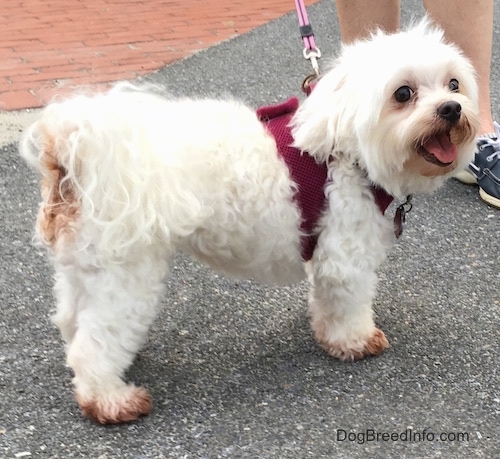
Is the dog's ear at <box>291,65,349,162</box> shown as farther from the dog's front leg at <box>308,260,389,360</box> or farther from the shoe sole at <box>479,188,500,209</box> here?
the shoe sole at <box>479,188,500,209</box>

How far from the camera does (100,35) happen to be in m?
6.68

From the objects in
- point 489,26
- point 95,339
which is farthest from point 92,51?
point 95,339

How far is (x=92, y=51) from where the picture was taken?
6.17 metres

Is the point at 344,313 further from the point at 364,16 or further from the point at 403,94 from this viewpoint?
the point at 364,16

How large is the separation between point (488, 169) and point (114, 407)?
245 cm

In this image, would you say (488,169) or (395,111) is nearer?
(395,111)

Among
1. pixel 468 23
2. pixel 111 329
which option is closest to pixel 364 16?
pixel 468 23

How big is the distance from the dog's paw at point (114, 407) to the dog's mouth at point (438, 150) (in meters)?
1.21

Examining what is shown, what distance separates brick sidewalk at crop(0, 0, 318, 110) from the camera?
5492mm

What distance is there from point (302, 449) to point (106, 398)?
2.08 ft

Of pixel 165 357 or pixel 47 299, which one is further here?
pixel 47 299

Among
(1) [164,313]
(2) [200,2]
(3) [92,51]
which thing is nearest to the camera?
(1) [164,313]

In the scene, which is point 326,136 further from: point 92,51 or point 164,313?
point 92,51

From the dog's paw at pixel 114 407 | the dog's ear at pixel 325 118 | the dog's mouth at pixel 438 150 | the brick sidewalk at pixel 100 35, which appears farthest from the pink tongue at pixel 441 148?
the brick sidewalk at pixel 100 35
